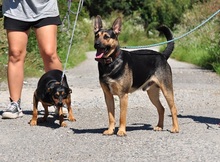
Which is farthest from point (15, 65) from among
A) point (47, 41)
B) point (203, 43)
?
point (203, 43)

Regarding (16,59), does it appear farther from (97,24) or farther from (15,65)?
(97,24)

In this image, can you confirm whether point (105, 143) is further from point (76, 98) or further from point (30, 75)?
point (30, 75)

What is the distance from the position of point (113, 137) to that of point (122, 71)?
0.76m

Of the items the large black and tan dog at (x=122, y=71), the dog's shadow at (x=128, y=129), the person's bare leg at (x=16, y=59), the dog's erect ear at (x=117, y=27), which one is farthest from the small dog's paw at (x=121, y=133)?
the person's bare leg at (x=16, y=59)

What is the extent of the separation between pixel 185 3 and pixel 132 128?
46.6m

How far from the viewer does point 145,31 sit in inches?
1890

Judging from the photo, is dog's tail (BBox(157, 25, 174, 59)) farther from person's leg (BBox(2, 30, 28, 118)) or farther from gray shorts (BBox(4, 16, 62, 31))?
person's leg (BBox(2, 30, 28, 118))

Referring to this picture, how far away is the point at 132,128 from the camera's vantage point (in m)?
7.14

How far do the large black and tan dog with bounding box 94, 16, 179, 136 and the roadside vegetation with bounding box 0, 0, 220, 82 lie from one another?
3.33m

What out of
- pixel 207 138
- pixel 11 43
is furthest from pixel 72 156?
pixel 11 43

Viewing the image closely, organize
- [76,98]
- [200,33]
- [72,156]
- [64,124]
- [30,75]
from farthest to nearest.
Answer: [200,33] < [30,75] < [76,98] < [64,124] < [72,156]

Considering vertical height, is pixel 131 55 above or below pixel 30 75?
above

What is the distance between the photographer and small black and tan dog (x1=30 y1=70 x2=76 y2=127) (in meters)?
7.07

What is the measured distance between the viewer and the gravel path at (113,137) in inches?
219
